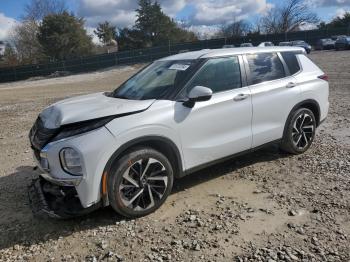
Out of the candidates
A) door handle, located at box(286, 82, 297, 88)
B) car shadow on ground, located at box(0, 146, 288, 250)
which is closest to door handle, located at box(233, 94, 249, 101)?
door handle, located at box(286, 82, 297, 88)

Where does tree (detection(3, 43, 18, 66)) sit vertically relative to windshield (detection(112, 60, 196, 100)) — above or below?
below

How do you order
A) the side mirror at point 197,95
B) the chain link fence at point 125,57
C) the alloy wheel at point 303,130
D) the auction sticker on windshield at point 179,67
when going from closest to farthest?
the side mirror at point 197,95
the auction sticker on windshield at point 179,67
the alloy wheel at point 303,130
the chain link fence at point 125,57

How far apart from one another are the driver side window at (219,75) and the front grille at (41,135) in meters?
1.60

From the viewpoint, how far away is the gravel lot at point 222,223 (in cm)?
368

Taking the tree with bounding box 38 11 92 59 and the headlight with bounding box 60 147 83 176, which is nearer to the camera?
the headlight with bounding box 60 147 83 176

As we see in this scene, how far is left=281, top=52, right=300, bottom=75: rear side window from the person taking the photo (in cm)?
579

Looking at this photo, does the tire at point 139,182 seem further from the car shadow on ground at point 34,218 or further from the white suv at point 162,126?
the car shadow on ground at point 34,218

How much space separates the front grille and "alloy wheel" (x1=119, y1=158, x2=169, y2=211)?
87cm

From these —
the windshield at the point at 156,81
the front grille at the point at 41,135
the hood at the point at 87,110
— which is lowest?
the front grille at the point at 41,135

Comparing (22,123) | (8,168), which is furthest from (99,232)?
(22,123)

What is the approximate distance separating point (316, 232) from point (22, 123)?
874 centimetres

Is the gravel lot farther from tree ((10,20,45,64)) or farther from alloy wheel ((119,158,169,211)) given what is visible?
tree ((10,20,45,64))

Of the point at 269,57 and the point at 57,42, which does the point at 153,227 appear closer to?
the point at 269,57

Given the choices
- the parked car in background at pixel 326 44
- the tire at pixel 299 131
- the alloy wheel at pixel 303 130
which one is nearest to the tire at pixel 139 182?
the tire at pixel 299 131
